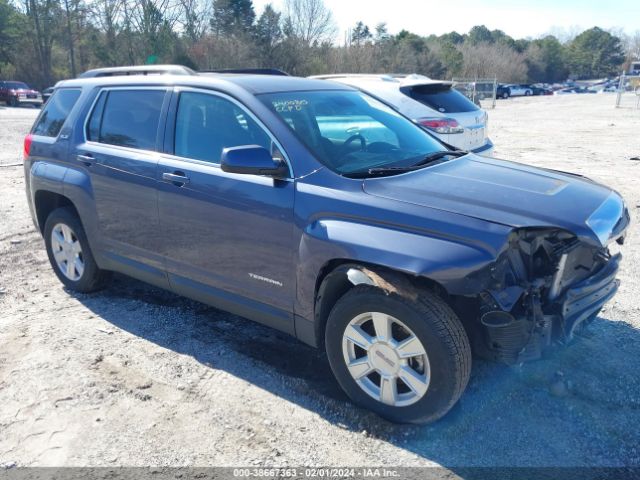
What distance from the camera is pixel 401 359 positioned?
297cm

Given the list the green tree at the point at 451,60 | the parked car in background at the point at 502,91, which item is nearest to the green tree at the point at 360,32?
the green tree at the point at 451,60

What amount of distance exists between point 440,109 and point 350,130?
4.35m

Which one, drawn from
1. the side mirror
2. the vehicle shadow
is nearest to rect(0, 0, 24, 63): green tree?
the vehicle shadow

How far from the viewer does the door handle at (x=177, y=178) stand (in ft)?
12.3

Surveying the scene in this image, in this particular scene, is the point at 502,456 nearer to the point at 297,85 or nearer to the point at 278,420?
the point at 278,420

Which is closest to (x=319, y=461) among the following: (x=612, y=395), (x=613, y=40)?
(x=612, y=395)

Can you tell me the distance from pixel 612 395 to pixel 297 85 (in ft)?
9.61

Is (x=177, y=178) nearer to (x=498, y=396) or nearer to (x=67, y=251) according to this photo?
(x=67, y=251)

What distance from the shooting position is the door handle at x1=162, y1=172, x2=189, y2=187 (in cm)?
374

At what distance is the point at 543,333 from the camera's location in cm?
282

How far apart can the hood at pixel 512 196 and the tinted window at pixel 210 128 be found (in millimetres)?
954

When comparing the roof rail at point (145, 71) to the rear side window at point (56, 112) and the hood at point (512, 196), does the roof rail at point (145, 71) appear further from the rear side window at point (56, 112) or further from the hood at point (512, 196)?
the hood at point (512, 196)

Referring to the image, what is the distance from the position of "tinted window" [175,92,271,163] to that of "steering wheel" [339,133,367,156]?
51 cm

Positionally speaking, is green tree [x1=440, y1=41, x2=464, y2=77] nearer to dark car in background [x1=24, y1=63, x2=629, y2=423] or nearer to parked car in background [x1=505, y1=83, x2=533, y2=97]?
parked car in background [x1=505, y1=83, x2=533, y2=97]
